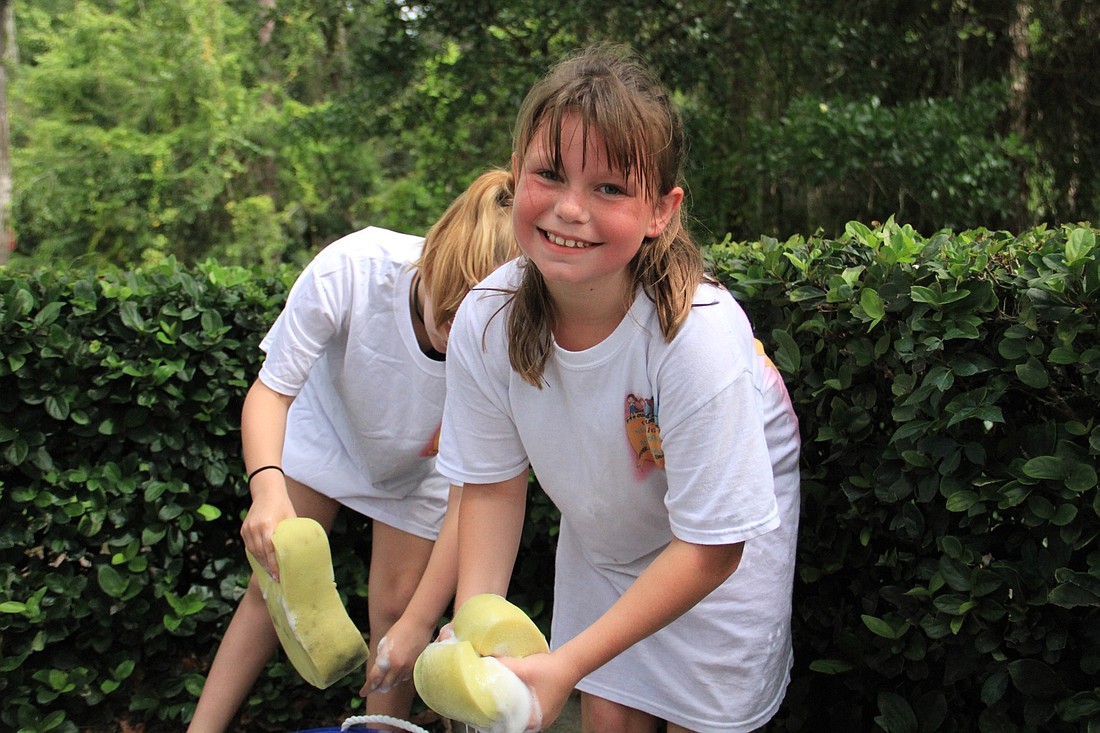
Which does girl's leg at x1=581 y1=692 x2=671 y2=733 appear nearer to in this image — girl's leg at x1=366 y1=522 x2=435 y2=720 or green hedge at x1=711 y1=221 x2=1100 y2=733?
green hedge at x1=711 y1=221 x2=1100 y2=733

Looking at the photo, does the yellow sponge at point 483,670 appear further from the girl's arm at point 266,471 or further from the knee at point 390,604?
the knee at point 390,604

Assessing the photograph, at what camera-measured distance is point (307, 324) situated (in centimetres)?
228

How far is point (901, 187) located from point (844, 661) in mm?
4640

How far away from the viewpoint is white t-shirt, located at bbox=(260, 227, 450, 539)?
2.30 m

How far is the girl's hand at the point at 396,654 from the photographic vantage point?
6.45 ft

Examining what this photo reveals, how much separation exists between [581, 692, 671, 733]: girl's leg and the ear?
3.24 feet

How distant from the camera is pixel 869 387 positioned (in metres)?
2.09

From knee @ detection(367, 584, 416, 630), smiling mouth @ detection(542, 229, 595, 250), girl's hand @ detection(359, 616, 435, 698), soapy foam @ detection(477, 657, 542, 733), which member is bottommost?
knee @ detection(367, 584, 416, 630)

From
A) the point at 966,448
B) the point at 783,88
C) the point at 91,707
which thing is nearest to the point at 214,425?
the point at 91,707

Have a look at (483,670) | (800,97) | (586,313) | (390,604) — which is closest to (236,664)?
(390,604)

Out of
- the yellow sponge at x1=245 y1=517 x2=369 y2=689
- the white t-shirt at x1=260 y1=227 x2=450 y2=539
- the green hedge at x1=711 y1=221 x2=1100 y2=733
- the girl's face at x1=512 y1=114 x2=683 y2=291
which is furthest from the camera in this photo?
the white t-shirt at x1=260 y1=227 x2=450 y2=539

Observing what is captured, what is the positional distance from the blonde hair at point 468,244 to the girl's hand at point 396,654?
67cm

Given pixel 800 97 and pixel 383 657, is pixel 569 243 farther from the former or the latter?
pixel 800 97

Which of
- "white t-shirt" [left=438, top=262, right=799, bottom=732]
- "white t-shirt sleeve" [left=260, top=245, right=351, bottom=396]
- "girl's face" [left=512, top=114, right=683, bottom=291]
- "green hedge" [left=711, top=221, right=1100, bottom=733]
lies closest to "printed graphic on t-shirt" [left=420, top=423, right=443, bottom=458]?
"white t-shirt sleeve" [left=260, top=245, right=351, bottom=396]
